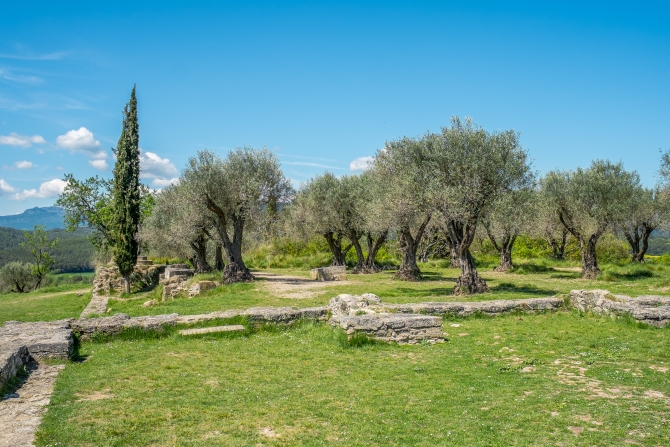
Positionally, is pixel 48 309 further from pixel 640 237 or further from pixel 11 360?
pixel 640 237

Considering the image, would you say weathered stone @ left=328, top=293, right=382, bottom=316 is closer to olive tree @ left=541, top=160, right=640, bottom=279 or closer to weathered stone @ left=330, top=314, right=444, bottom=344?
weathered stone @ left=330, top=314, right=444, bottom=344

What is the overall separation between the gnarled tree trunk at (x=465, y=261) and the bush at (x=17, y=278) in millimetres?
42446

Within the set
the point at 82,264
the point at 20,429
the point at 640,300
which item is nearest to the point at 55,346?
the point at 20,429

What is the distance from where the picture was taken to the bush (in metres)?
46.5

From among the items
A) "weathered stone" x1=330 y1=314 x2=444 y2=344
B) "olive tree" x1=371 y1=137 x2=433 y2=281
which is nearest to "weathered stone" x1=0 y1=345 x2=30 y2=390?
"weathered stone" x1=330 y1=314 x2=444 y2=344

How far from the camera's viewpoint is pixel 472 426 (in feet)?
20.8

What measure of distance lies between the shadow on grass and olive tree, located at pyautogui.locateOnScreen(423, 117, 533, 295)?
178 centimetres

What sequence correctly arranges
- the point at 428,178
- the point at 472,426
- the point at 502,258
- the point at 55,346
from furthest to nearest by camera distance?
the point at 502,258 → the point at 428,178 → the point at 55,346 → the point at 472,426

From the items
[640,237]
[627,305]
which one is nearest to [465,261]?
[627,305]

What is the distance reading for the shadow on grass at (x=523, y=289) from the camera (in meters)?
21.8

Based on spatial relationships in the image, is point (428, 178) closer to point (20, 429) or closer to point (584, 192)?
point (584, 192)

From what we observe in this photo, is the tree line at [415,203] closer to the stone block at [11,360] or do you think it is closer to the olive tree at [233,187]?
the olive tree at [233,187]

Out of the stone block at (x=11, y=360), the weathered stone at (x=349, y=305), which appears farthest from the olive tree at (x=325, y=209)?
the stone block at (x=11, y=360)

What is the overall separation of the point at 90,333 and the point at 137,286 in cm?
1981
